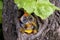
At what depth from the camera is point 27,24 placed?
4.02ft

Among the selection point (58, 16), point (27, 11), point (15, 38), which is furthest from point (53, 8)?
point (15, 38)

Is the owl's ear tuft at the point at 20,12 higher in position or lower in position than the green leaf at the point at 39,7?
lower

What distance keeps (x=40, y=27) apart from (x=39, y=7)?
132 mm

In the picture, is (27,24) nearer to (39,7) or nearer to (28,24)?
(28,24)

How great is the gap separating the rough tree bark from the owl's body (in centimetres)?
3

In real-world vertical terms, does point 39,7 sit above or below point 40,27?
above

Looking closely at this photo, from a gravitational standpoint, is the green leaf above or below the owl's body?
above

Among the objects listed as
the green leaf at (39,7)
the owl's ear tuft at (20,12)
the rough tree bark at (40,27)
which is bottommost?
the rough tree bark at (40,27)

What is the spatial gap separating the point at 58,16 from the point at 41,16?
11 centimetres

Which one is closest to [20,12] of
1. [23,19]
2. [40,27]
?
[23,19]

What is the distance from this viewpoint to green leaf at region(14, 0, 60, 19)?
1254 mm

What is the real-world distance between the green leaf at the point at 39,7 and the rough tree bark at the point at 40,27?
0.03m

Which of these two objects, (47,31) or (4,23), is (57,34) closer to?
(47,31)

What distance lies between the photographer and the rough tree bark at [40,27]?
118 cm
